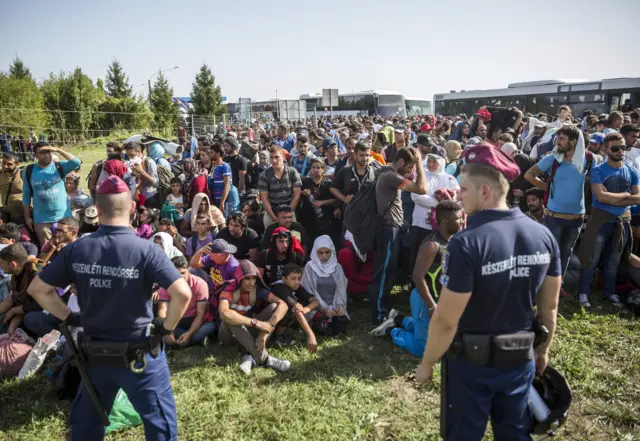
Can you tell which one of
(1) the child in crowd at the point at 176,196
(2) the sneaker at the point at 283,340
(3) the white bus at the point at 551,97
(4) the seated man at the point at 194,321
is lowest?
(2) the sneaker at the point at 283,340

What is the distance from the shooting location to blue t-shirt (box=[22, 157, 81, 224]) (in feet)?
20.5

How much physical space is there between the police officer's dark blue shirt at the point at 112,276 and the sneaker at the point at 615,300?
210 inches

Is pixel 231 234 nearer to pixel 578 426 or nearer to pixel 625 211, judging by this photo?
pixel 578 426

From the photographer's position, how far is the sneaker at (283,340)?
478 centimetres

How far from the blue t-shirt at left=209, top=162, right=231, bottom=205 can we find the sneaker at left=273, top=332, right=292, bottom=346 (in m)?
3.10

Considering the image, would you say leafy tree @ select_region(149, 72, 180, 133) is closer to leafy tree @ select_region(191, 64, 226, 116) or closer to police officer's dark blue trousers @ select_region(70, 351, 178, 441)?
leafy tree @ select_region(191, 64, 226, 116)

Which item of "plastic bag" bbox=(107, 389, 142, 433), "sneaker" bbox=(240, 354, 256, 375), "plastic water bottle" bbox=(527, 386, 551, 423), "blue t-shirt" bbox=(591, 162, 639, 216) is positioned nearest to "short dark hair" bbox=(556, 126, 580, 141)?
"blue t-shirt" bbox=(591, 162, 639, 216)

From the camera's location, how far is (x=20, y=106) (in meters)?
24.6

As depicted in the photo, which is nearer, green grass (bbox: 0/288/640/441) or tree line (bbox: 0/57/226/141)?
green grass (bbox: 0/288/640/441)

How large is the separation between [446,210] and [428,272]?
616 mm

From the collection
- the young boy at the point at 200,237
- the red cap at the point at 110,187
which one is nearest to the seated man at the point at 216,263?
the young boy at the point at 200,237

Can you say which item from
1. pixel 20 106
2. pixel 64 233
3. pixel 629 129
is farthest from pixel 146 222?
pixel 20 106

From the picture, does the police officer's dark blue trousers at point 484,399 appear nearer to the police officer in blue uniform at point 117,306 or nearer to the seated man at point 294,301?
the police officer in blue uniform at point 117,306

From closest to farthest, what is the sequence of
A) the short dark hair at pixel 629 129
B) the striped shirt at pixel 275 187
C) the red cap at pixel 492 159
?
1. the red cap at pixel 492 159
2. the striped shirt at pixel 275 187
3. the short dark hair at pixel 629 129
